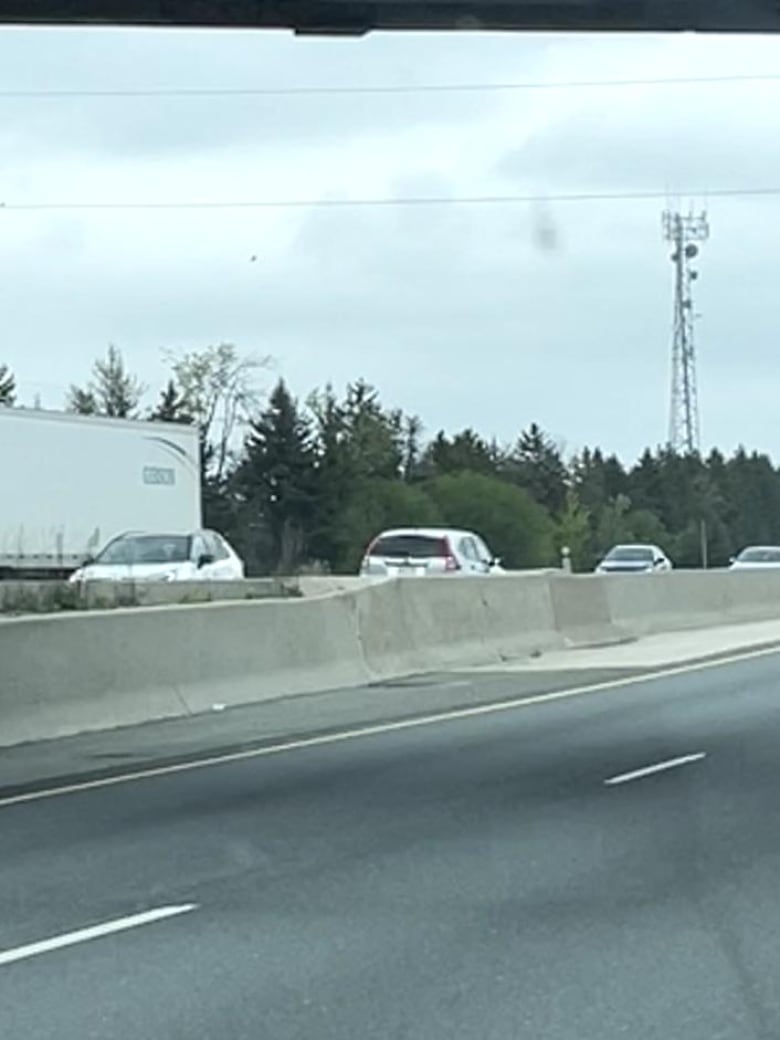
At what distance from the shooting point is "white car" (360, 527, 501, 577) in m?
40.2

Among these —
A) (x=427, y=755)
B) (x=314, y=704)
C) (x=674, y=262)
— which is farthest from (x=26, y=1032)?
(x=674, y=262)

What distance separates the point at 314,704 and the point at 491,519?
65993mm

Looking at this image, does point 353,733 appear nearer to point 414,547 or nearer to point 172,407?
point 414,547

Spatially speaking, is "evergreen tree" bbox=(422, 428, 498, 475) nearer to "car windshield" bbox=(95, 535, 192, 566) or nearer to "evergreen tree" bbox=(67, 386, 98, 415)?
"evergreen tree" bbox=(67, 386, 98, 415)

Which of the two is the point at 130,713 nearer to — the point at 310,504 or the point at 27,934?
the point at 27,934

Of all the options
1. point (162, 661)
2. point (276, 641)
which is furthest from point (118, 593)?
point (162, 661)

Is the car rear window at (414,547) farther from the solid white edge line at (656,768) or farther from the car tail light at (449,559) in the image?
the solid white edge line at (656,768)

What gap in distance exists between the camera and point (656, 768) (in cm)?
1759

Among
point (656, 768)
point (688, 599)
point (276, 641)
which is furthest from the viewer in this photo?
point (688, 599)

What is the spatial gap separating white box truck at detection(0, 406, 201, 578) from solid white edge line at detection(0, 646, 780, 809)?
18.0 meters

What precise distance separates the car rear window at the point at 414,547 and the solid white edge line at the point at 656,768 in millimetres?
21755

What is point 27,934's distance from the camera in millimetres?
10602

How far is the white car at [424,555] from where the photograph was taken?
40.2 meters

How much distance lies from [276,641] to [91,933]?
13.3 meters
